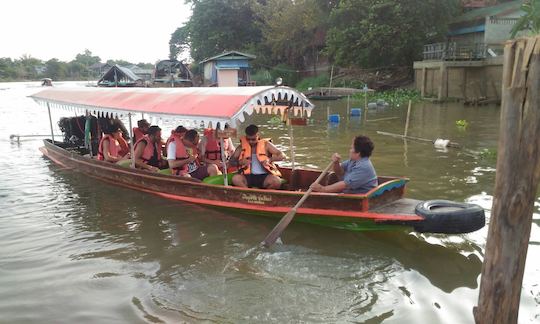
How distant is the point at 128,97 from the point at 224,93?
264 centimetres

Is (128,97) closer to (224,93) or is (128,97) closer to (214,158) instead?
(214,158)

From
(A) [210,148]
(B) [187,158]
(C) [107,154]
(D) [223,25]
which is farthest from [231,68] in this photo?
(B) [187,158]

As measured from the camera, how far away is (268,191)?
6.09 m

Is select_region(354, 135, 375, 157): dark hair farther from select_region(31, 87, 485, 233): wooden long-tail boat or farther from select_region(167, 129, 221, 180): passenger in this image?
select_region(167, 129, 221, 180): passenger

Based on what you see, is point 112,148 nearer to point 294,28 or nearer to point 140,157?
point 140,157

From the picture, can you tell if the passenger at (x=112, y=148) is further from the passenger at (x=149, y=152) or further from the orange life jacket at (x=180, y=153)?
the orange life jacket at (x=180, y=153)

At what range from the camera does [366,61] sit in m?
28.0

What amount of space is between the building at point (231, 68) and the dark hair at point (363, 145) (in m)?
28.6

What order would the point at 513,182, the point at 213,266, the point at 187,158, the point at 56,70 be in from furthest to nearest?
the point at 56,70 → the point at 187,158 → the point at 213,266 → the point at 513,182

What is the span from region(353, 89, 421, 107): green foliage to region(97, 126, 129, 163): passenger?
18.0 m

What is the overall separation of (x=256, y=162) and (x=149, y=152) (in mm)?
2442

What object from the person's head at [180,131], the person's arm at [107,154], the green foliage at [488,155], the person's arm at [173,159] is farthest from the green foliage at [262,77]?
the person's arm at [173,159]

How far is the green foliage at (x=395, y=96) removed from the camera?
2499 cm

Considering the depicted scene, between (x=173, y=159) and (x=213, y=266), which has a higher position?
(x=173, y=159)
